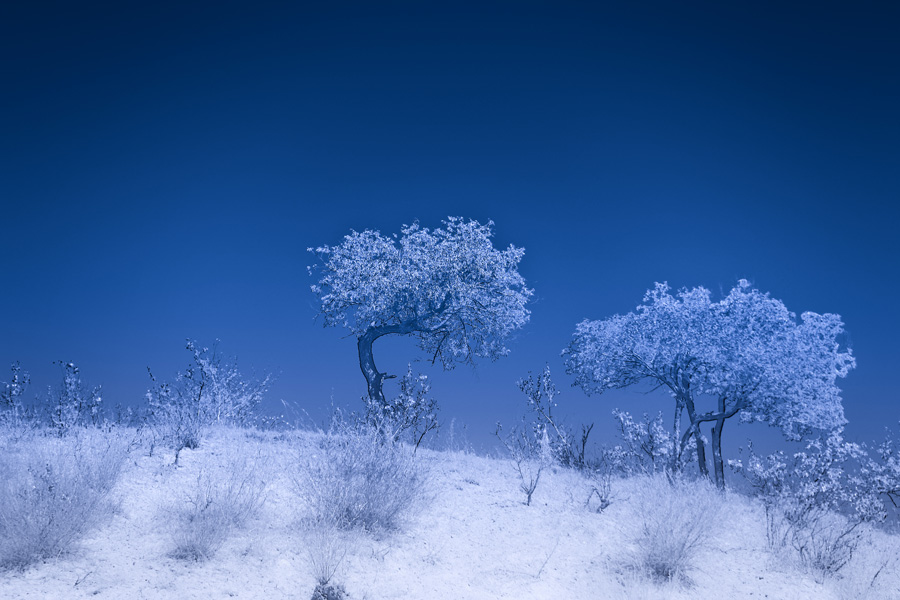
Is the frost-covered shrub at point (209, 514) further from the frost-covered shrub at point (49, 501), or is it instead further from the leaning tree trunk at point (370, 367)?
the leaning tree trunk at point (370, 367)

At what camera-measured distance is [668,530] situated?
33.6 ft

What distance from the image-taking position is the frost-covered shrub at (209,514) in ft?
29.5

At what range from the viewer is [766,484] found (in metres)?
13.6

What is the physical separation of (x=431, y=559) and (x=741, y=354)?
49.4 ft

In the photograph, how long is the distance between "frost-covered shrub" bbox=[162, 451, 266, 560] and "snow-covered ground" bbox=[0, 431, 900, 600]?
0.47ft

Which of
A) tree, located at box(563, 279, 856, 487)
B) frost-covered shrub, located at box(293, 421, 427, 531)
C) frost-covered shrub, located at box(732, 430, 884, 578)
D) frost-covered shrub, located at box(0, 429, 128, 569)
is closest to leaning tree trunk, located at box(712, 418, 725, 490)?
tree, located at box(563, 279, 856, 487)

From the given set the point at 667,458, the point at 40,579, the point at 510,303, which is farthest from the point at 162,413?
the point at 667,458

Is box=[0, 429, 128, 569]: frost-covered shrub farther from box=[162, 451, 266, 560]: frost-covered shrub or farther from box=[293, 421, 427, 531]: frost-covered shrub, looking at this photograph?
box=[293, 421, 427, 531]: frost-covered shrub

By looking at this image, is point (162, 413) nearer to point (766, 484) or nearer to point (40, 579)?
point (40, 579)

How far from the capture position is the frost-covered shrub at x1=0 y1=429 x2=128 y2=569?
8250 mm

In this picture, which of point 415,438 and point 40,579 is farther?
point 415,438

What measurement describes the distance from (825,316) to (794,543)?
1318 cm

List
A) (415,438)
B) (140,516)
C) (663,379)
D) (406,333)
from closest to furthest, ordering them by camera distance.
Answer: (140,516)
(415,438)
(406,333)
(663,379)

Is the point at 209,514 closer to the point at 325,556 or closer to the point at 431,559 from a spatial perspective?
the point at 325,556
